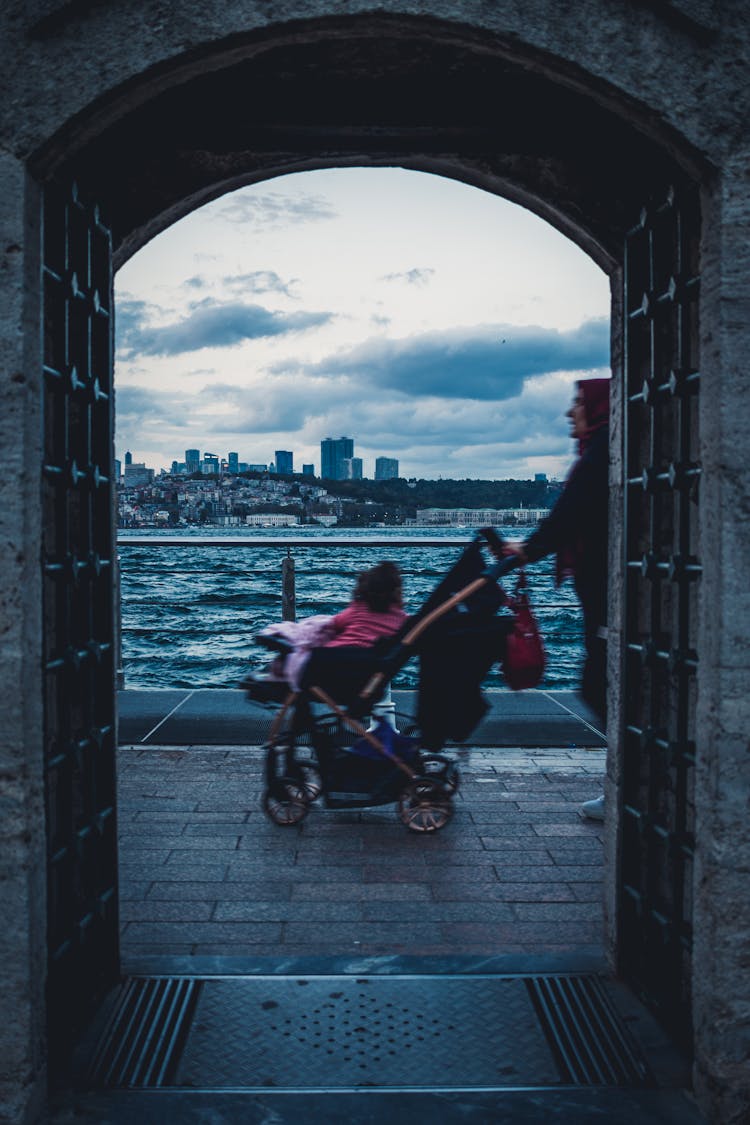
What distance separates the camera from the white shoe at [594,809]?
4.54 m

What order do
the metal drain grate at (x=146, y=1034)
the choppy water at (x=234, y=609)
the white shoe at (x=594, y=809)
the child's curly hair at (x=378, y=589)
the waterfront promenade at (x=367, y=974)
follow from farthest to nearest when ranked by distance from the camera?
the choppy water at (x=234, y=609) < the white shoe at (x=594, y=809) < the child's curly hair at (x=378, y=589) < the metal drain grate at (x=146, y=1034) < the waterfront promenade at (x=367, y=974)

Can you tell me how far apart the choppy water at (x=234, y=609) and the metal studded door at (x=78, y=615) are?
57.1 inches

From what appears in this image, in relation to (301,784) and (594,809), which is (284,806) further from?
(594,809)

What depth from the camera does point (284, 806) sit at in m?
4.48

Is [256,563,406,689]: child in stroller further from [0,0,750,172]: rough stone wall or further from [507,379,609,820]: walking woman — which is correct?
[0,0,750,172]: rough stone wall

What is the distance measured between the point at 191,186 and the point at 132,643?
1008 inches

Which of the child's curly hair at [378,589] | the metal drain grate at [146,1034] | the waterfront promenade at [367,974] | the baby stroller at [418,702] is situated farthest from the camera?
the child's curly hair at [378,589]

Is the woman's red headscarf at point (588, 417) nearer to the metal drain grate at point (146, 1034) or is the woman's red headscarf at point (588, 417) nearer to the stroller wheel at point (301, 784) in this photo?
the stroller wheel at point (301, 784)

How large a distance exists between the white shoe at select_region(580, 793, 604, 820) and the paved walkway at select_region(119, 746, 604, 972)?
5 centimetres

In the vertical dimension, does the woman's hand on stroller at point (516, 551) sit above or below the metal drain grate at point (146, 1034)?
above

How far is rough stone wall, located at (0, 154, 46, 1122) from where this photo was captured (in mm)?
2242

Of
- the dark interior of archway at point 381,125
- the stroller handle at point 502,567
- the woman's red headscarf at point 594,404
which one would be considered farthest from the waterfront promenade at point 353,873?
the dark interior of archway at point 381,125

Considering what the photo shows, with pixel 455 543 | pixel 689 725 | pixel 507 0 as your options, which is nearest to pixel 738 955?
pixel 689 725

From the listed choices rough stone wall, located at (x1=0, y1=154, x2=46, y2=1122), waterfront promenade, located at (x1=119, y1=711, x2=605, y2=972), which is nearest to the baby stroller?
waterfront promenade, located at (x1=119, y1=711, x2=605, y2=972)
